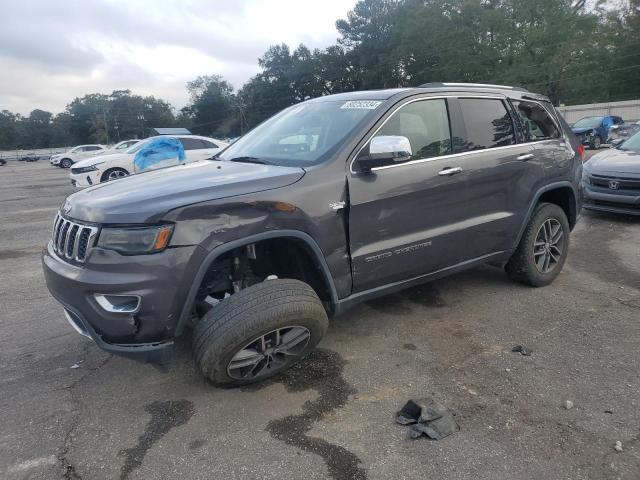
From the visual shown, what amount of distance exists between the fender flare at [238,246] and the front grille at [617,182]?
6.01 meters

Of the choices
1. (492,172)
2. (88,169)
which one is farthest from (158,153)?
(492,172)

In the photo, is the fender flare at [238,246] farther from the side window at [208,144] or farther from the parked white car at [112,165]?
the side window at [208,144]

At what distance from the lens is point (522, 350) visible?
338cm

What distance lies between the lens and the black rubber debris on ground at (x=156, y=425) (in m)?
2.41

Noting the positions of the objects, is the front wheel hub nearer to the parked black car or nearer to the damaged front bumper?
the damaged front bumper

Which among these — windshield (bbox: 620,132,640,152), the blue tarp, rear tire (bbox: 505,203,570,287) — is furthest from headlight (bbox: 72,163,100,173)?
windshield (bbox: 620,132,640,152)

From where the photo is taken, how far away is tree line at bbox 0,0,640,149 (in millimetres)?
42938

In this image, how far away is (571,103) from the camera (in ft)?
160

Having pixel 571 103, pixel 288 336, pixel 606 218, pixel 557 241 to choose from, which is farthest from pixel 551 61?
pixel 288 336

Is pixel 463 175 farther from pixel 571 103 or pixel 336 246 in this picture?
pixel 571 103

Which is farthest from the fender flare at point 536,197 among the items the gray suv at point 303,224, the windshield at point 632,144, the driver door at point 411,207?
the windshield at point 632,144

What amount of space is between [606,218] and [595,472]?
6.56 metres

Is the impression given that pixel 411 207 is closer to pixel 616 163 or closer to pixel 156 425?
pixel 156 425

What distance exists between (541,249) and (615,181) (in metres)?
3.66
